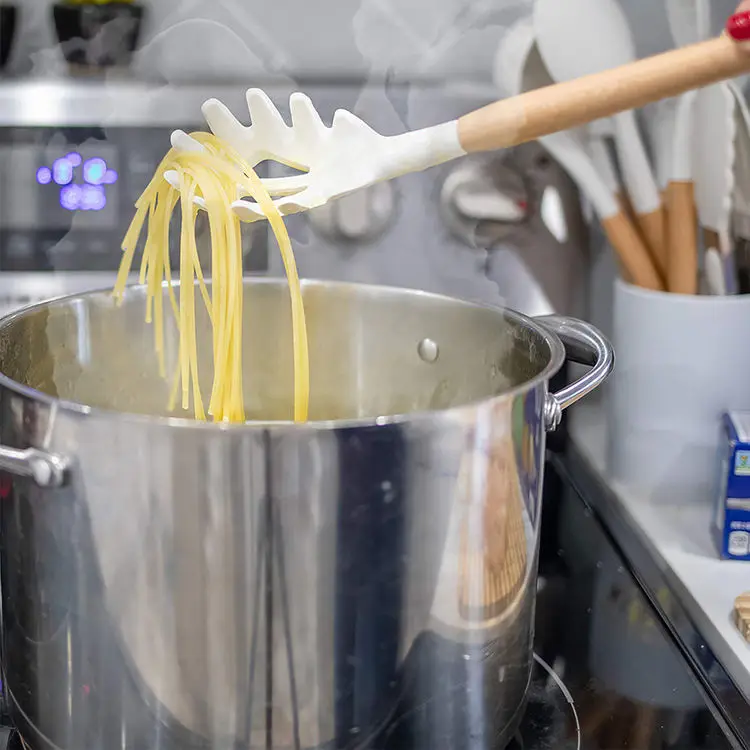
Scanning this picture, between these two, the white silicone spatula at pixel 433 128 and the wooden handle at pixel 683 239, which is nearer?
the white silicone spatula at pixel 433 128

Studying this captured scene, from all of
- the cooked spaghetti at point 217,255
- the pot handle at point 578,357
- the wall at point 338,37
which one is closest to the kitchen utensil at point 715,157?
the wall at point 338,37

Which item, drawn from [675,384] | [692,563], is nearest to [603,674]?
[692,563]

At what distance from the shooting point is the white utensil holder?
0.76 m

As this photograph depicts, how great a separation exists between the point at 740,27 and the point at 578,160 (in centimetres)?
28

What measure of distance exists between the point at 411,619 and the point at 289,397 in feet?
1.02

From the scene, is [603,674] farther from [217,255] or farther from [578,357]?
[217,255]

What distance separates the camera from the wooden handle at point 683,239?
772 mm

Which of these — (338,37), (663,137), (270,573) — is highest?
(338,37)

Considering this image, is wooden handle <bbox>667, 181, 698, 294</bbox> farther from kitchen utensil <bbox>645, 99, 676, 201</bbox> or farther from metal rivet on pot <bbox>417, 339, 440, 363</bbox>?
metal rivet on pot <bbox>417, 339, 440, 363</bbox>

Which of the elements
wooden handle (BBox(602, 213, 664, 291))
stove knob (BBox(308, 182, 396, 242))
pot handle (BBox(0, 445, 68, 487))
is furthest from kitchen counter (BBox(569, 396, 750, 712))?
pot handle (BBox(0, 445, 68, 487))

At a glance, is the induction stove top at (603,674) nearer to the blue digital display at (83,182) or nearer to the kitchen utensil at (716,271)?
the kitchen utensil at (716,271)

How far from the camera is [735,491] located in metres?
0.70

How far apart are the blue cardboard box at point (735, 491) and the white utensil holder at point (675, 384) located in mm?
53

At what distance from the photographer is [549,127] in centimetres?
56
